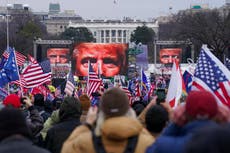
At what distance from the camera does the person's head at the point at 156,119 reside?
17.1ft

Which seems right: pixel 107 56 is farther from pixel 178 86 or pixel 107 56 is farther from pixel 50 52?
pixel 178 86

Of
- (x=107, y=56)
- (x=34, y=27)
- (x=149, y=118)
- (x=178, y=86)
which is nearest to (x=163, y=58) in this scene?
(x=107, y=56)

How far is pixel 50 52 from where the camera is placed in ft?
218

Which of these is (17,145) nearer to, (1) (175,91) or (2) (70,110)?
(2) (70,110)

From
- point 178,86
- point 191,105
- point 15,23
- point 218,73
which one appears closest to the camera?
point 191,105

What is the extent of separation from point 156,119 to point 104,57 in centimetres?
5430

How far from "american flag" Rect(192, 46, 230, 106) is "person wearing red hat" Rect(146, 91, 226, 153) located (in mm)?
3911

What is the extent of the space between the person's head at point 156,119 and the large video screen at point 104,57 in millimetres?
51390

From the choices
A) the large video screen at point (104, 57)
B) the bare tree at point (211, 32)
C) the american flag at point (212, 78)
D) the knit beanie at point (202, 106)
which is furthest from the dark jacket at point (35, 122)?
the large video screen at point (104, 57)

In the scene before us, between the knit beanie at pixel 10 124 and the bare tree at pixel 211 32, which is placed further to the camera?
the bare tree at pixel 211 32

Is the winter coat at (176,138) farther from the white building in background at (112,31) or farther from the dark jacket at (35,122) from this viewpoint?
the white building in background at (112,31)

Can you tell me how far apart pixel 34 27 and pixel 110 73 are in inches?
1697

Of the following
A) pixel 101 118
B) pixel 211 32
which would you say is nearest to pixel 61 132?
pixel 101 118

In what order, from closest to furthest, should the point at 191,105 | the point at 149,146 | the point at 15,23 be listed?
1. the point at 191,105
2. the point at 149,146
3. the point at 15,23
